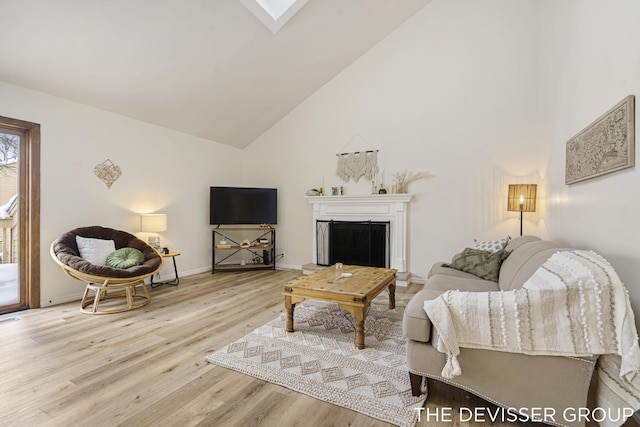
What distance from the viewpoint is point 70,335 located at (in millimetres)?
2684

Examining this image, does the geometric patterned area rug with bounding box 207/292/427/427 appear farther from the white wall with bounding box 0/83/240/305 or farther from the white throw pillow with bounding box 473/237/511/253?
the white wall with bounding box 0/83/240/305

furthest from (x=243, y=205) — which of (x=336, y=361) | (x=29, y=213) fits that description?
(x=336, y=361)

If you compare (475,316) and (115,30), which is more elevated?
(115,30)

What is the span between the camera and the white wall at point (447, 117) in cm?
415

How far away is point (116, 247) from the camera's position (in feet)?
12.7

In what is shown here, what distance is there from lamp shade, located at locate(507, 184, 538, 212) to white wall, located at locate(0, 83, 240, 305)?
484cm

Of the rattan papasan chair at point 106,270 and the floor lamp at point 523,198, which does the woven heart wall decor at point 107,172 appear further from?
the floor lamp at point 523,198

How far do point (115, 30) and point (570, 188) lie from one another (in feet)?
15.4

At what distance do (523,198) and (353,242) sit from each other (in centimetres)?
249

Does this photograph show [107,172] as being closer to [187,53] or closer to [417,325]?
[187,53]

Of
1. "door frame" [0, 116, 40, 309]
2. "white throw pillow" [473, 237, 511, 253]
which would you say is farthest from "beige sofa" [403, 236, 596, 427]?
"door frame" [0, 116, 40, 309]

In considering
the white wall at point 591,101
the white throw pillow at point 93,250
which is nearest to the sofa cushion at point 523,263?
the white wall at point 591,101

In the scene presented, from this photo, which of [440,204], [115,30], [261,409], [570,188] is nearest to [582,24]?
[570,188]

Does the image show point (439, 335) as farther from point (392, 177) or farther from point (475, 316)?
point (392, 177)
